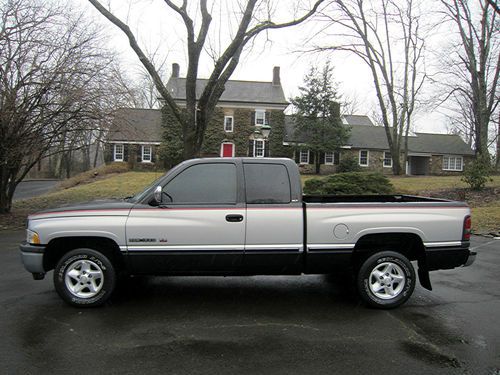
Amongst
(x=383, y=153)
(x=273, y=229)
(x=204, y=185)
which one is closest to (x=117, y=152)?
(x=383, y=153)

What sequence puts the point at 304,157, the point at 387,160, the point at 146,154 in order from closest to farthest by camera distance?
1. the point at 146,154
2. the point at 304,157
3. the point at 387,160

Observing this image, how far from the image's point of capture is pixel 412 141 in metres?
42.8

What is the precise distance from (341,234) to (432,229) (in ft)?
3.77

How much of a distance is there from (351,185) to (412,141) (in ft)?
108

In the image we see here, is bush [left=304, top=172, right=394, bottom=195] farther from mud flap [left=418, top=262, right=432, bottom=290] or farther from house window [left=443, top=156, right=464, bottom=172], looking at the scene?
house window [left=443, top=156, right=464, bottom=172]

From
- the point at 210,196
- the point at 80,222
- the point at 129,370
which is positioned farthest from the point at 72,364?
the point at 210,196

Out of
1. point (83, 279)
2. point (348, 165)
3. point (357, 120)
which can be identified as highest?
point (357, 120)

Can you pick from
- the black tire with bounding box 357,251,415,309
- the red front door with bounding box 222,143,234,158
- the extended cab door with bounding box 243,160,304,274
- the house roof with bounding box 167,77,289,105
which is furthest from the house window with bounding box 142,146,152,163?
the black tire with bounding box 357,251,415,309

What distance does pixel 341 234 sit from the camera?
15.4 feet

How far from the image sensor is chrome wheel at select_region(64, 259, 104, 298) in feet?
15.2

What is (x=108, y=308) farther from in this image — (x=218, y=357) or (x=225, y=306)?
(x=218, y=357)

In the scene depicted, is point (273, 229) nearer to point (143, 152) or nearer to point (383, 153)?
point (143, 152)

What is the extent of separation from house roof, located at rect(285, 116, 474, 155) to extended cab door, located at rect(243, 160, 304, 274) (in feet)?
110

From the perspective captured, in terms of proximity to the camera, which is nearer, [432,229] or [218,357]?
[218,357]
